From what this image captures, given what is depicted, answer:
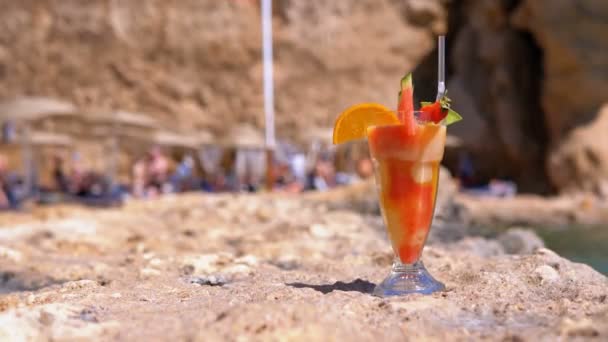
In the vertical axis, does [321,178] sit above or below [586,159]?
below

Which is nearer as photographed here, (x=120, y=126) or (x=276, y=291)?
(x=276, y=291)

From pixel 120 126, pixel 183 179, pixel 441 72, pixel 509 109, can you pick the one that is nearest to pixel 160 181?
pixel 183 179

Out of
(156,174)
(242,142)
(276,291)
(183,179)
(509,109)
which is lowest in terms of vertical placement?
(183,179)

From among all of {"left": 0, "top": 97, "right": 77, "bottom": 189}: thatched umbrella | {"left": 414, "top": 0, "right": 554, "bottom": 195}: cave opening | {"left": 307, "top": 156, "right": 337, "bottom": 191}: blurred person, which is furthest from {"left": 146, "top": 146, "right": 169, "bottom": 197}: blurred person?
{"left": 414, "top": 0, "right": 554, "bottom": 195}: cave opening

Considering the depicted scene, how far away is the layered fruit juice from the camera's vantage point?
221 centimetres

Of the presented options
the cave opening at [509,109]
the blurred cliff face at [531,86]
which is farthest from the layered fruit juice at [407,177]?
the cave opening at [509,109]

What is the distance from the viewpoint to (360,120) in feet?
7.64

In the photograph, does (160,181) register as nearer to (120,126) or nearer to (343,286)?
(120,126)

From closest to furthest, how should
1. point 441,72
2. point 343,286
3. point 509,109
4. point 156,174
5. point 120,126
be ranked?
point 441,72
point 343,286
point 156,174
point 120,126
point 509,109

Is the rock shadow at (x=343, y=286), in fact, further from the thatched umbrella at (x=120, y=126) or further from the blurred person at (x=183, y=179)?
the blurred person at (x=183, y=179)

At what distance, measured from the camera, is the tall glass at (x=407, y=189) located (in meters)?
2.21

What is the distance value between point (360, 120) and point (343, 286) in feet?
2.06

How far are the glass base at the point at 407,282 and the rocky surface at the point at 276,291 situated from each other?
62 millimetres

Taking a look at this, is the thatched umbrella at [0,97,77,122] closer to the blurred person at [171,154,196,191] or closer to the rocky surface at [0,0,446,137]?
the blurred person at [171,154,196,191]
